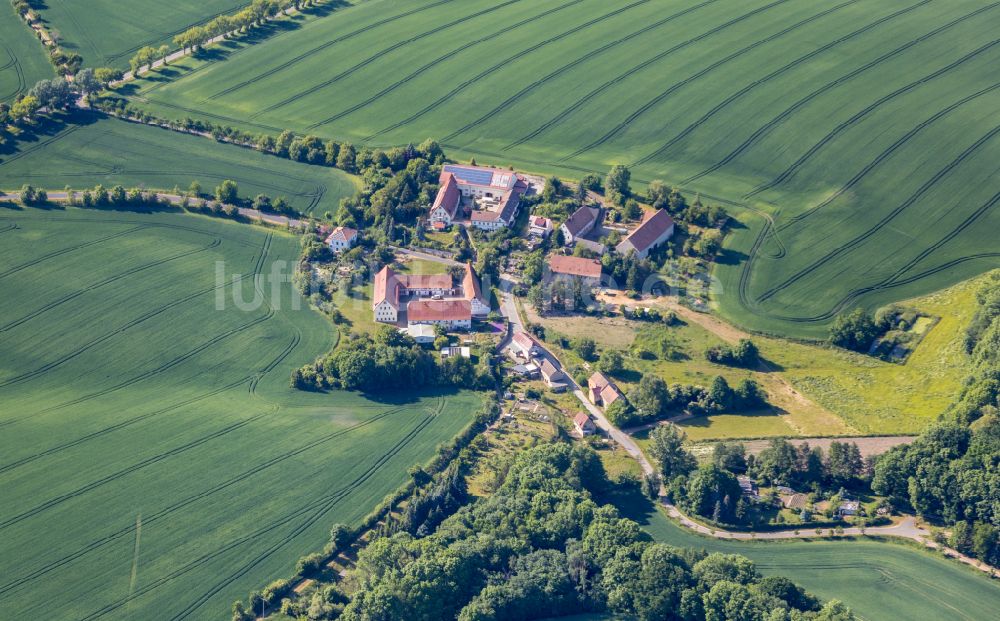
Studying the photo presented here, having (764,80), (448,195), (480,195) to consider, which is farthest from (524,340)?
(764,80)

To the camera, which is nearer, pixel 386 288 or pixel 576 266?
pixel 386 288

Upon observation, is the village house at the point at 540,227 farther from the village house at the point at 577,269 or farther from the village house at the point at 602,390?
the village house at the point at 602,390

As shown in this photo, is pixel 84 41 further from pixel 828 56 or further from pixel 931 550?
pixel 931 550

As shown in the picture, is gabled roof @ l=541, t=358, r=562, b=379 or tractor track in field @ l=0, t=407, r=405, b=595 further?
gabled roof @ l=541, t=358, r=562, b=379

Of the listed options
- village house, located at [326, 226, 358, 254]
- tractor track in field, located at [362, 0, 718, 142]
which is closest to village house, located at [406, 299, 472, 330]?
village house, located at [326, 226, 358, 254]

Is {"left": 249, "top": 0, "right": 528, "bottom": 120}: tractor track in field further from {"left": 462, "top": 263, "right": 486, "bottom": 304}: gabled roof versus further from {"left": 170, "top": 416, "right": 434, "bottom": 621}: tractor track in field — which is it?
{"left": 170, "top": 416, "right": 434, "bottom": 621}: tractor track in field

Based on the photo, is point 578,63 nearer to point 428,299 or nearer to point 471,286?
point 471,286

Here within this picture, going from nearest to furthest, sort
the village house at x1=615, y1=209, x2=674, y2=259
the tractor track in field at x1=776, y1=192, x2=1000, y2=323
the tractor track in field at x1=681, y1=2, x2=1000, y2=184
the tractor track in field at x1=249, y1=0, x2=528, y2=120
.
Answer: the tractor track in field at x1=776, y1=192, x2=1000, y2=323, the village house at x1=615, y1=209, x2=674, y2=259, the tractor track in field at x1=681, y1=2, x2=1000, y2=184, the tractor track in field at x1=249, y1=0, x2=528, y2=120

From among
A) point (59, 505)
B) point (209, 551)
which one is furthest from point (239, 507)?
point (59, 505)
